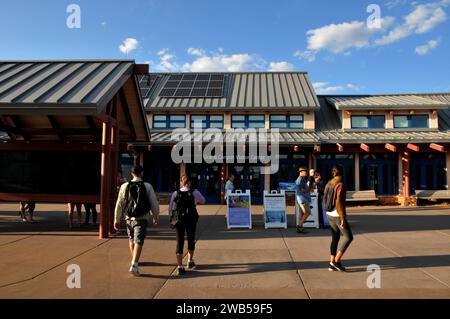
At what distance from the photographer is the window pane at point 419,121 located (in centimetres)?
1959

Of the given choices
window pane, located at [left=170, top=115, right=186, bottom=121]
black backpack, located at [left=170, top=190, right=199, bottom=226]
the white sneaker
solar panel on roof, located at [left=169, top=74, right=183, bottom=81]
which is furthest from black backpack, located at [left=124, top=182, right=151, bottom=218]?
solar panel on roof, located at [left=169, top=74, right=183, bottom=81]

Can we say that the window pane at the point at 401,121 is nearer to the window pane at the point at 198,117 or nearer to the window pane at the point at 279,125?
the window pane at the point at 279,125

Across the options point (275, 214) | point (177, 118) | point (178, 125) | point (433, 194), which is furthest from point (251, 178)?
point (433, 194)

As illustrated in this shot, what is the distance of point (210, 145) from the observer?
17.1m

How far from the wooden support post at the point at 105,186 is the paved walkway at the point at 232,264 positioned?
0.47 m

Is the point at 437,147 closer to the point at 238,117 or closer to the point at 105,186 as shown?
the point at 238,117

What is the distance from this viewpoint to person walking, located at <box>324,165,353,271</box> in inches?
228

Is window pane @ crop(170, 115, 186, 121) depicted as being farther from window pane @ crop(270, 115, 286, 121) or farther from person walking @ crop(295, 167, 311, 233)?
person walking @ crop(295, 167, 311, 233)

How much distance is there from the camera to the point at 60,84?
8.51 meters

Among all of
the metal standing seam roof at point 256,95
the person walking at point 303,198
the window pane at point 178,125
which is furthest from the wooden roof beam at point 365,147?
the window pane at point 178,125

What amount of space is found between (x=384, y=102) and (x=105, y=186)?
17.4m

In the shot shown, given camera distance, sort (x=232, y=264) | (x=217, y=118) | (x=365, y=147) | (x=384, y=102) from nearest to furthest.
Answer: (x=232, y=264), (x=365, y=147), (x=217, y=118), (x=384, y=102)

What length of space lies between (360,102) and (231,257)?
664 inches

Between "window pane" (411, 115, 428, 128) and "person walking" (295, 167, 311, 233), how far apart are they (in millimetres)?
13289
